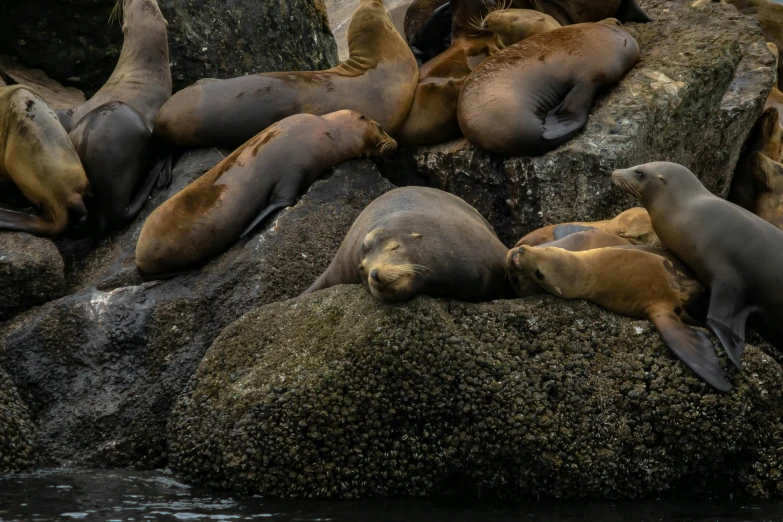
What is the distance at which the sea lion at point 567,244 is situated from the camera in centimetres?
510

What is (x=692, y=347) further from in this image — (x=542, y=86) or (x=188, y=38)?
(x=188, y=38)

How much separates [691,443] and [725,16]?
4206 millimetres

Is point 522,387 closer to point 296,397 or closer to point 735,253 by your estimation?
point 296,397

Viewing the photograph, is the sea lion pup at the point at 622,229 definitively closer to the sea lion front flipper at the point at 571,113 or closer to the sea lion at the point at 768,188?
the sea lion front flipper at the point at 571,113

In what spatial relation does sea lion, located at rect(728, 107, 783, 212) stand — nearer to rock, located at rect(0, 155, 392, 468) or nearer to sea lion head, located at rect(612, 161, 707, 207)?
sea lion head, located at rect(612, 161, 707, 207)

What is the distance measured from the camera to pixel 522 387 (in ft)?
14.9

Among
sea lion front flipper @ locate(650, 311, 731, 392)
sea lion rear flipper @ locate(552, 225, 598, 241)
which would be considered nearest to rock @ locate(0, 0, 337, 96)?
sea lion rear flipper @ locate(552, 225, 598, 241)

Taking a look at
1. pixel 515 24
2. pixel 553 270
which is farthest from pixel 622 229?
pixel 515 24

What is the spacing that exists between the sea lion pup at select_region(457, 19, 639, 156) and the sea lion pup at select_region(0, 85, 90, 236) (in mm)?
2419

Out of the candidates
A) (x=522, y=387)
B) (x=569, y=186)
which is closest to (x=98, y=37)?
(x=569, y=186)

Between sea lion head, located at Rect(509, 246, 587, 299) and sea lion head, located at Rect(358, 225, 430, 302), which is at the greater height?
sea lion head, located at Rect(358, 225, 430, 302)

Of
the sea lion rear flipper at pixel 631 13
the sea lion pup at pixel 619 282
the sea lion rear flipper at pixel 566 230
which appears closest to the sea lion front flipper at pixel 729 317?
the sea lion pup at pixel 619 282

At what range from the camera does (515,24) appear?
25.5 feet

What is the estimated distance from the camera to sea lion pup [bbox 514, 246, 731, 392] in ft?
16.4
